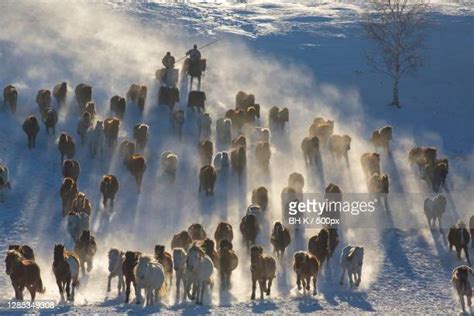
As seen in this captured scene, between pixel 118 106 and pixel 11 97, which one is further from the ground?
pixel 11 97

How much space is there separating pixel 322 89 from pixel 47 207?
19.6 meters

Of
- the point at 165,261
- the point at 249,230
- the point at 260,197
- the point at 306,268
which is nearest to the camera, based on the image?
the point at 165,261

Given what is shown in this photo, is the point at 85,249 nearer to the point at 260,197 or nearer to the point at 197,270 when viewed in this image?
the point at 197,270

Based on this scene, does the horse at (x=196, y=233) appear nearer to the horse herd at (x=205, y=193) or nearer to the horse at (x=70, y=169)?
the horse herd at (x=205, y=193)

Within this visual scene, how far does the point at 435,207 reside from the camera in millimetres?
29688

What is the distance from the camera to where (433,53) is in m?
51.8

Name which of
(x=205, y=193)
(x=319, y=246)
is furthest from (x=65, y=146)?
(x=319, y=246)

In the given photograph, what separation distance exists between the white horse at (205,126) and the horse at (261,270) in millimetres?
12647

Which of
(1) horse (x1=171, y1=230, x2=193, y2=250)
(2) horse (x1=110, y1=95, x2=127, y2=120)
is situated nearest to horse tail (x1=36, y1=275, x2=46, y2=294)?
(1) horse (x1=171, y1=230, x2=193, y2=250)

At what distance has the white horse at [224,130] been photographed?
35.3 meters

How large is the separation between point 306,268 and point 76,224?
6.82 meters

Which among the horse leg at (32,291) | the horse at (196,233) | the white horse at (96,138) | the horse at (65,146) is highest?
the white horse at (96,138)

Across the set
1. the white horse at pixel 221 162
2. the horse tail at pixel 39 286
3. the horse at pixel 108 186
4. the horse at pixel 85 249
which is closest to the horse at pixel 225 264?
the horse at pixel 85 249

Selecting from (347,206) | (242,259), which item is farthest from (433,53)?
(242,259)
